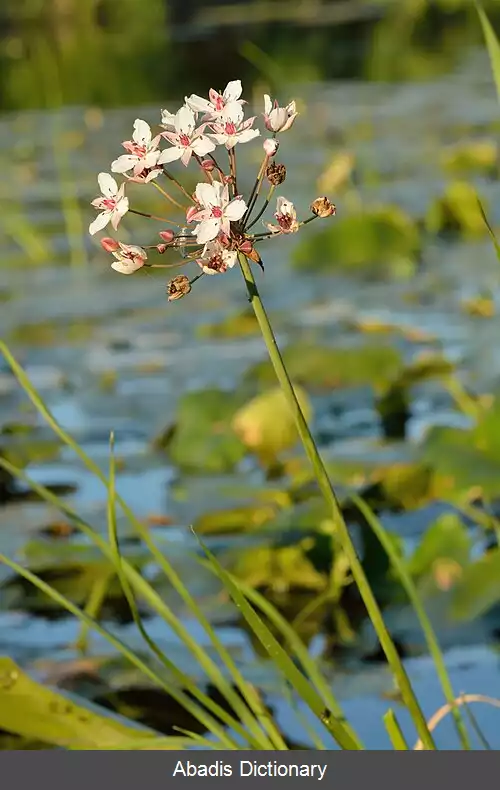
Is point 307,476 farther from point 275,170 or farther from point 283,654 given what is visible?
point 275,170

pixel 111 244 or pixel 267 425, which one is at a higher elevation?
pixel 267 425

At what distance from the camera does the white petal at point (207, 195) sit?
81 centimetres

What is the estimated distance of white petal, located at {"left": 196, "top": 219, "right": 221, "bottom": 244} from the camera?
0.81 m

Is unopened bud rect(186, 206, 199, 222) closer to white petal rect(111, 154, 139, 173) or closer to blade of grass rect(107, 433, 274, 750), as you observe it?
white petal rect(111, 154, 139, 173)

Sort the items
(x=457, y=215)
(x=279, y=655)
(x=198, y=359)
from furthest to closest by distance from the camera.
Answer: (x=457, y=215) → (x=198, y=359) → (x=279, y=655)

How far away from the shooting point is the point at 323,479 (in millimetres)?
911

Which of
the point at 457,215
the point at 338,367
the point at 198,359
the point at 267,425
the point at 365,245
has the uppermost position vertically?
the point at 457,215

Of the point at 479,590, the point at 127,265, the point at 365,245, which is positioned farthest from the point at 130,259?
the point at 365,245

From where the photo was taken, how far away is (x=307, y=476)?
2043mm

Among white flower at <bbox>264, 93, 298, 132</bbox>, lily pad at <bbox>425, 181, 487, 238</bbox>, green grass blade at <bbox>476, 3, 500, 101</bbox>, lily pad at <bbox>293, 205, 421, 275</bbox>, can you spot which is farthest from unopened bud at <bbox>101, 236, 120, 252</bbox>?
lily pad at <bbox>425, 181, 487, 238</bbox>

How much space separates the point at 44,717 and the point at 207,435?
39.6 inches

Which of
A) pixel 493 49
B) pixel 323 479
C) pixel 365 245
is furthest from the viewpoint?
pixel 365 245

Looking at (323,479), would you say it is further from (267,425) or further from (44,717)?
(267,425)
